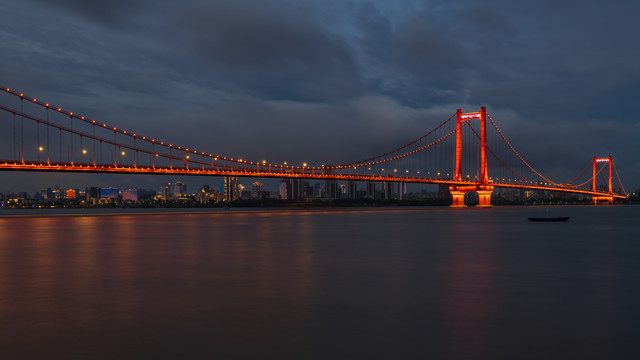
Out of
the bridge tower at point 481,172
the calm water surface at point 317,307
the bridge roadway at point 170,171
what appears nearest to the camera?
the calm water surface at point 317,307

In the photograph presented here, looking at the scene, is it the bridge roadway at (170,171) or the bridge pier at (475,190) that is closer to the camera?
the bridge roadway at (170,171)

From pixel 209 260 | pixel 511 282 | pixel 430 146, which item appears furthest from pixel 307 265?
pixel 430 146

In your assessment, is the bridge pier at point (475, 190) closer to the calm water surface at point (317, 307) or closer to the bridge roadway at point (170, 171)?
the bridge roadway at point (170, 171)

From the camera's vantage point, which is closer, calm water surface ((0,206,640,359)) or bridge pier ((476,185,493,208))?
calm water surface ((0,206,640,359))

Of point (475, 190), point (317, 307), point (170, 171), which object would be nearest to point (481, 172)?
point (475, 190)

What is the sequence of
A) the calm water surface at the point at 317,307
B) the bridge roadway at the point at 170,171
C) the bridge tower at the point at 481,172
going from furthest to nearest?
the bridge tower at the point at 481,172, the bridge roadway at the point at 170,171, the calm water surface at the point at 317,307

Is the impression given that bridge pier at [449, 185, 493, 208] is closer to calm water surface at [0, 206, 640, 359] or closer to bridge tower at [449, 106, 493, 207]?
bridge tower at [449, 106, 493, 207]

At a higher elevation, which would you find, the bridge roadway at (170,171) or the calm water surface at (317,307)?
the bridge roadway at (170,171)

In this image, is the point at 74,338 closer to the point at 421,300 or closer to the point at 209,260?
the point at 421,300

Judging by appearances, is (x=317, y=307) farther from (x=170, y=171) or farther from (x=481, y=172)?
(x=481, y=172)

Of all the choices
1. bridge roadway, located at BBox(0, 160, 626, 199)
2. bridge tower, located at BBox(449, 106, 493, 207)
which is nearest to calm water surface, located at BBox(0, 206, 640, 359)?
bridge roadway, located at BBox(0, 160, 626, 199)

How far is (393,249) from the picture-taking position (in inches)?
958

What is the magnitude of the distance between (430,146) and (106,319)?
109326mm

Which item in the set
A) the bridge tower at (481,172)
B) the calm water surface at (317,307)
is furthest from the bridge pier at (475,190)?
the calm water surface at (317,307)
